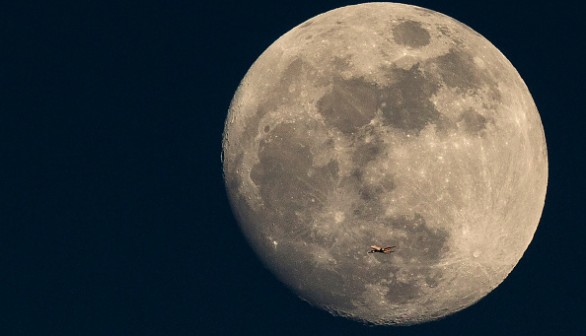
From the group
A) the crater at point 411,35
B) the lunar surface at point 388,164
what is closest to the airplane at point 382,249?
the lunar surface at point 388,164

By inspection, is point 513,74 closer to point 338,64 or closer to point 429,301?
point 338,64

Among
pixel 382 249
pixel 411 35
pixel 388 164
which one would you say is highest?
pixel 411 35

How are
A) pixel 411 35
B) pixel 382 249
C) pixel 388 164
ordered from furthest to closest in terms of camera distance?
pixel 411 35 → pixel 382 249 → pixel 388 164

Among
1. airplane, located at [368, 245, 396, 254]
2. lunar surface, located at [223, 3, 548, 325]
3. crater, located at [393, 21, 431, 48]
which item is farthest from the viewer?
crater, located at [393, 21, 431, 48]

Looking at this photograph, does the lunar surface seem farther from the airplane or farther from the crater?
the airplane

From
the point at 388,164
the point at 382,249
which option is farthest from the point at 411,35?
the point at 382,249

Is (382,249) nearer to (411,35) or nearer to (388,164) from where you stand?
(388,164)

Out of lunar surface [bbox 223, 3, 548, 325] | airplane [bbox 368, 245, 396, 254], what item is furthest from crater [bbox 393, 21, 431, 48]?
airplane [bbox 368, 245, 396, 254]
